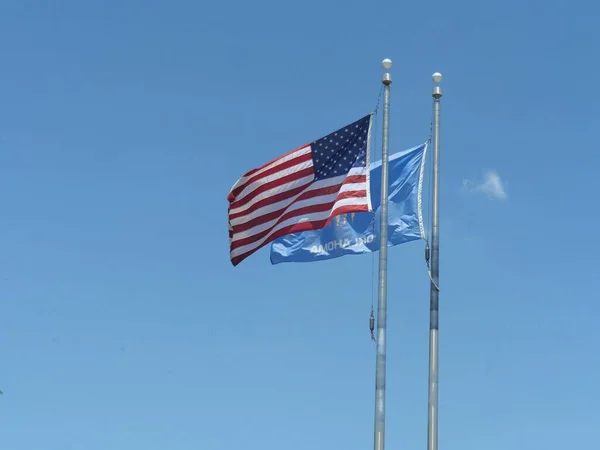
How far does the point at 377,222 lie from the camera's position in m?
33.2

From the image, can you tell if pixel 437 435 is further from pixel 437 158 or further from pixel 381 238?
pixel 437 158

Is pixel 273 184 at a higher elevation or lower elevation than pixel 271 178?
lower

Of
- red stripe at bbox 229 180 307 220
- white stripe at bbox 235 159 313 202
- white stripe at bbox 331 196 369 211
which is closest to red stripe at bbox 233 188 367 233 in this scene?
white stripe at bbox 331 196 369 211

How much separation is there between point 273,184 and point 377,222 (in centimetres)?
412

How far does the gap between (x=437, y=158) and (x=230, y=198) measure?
8032 mm

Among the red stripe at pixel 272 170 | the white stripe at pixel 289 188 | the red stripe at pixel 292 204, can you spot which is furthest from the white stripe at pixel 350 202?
the red stripe at pixel 272 170

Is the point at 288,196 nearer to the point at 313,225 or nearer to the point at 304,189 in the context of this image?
the point at 304,189

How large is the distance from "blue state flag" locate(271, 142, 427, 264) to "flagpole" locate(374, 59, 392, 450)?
Answer: 191 centimetres

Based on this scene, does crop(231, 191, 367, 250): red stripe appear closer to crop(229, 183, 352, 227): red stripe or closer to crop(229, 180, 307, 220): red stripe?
crop(229, 183, 352, 227): red stripe

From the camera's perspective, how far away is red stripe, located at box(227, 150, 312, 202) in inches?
1367

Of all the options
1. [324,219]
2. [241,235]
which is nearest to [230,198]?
[241,235]

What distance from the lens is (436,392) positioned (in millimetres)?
30859

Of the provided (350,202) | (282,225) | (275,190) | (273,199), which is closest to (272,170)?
(275,190)

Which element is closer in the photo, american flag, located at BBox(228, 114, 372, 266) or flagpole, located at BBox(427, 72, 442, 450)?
flagpole, located at BBox(427, 72, 442, 450)
